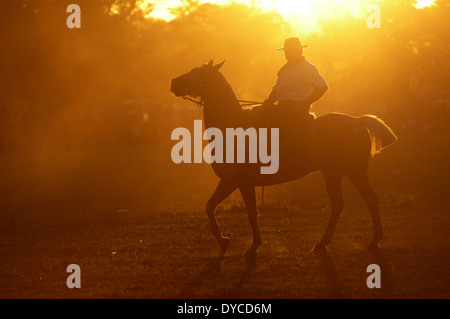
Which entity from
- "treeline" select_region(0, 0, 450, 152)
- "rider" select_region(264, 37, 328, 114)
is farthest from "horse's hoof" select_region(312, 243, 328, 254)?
"treeline" select_region(0, 0, 450, 152)

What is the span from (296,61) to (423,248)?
10.0 ft

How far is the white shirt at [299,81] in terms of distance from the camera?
11.8 m

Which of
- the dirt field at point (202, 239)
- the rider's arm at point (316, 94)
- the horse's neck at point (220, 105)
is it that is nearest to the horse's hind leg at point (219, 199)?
the dirt field at point (202, 239)

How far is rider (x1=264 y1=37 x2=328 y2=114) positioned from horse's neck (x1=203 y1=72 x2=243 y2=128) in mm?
642

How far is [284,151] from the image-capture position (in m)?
12.0

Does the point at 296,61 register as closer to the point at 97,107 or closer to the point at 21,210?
the point at 21,210

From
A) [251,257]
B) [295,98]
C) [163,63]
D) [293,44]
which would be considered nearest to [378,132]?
[295,98]

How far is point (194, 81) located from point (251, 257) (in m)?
2.40

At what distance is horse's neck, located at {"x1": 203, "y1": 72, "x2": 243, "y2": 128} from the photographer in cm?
1183

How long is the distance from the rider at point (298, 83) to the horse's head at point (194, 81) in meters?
0.92

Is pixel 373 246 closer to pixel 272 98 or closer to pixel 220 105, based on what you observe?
pixel 272 98

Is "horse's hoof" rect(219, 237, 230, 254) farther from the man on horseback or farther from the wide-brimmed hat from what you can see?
the wide-brimmed hat

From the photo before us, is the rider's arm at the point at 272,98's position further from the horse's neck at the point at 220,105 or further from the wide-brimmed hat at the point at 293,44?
the wide-brimmed hat at the point at 293,44
